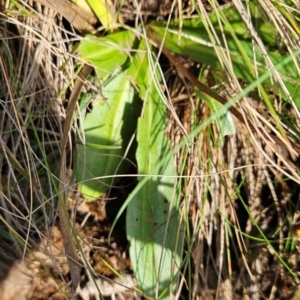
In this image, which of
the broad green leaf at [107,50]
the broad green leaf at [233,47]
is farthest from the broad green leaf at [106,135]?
the broad green leaf at [233,47]

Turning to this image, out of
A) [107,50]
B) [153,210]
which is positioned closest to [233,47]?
[107,50]

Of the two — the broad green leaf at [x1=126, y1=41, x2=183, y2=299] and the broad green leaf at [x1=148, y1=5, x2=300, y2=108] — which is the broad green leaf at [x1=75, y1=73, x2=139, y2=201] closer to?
the broad green leaf at [x1=126, y1=41, x2=183, y2=299]

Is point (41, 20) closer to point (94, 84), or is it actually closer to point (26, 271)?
point (94, 84)

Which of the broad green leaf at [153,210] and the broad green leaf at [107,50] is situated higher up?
the broad green leaf at [107,50]

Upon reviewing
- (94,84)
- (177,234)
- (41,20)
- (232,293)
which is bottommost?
(232,293)

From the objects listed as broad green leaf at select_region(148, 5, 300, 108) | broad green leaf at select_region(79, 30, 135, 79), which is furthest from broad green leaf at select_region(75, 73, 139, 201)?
broad green leaf at select_region(148, 5, 300, 108)

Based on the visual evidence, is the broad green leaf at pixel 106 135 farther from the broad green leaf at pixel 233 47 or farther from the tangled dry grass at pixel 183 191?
the broad green leaf at pixel 233 47

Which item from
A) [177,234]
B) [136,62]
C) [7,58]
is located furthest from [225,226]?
[7,58]
